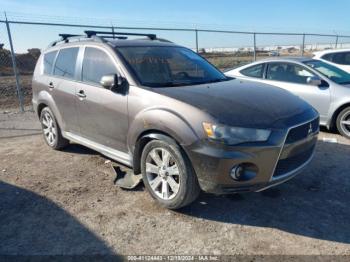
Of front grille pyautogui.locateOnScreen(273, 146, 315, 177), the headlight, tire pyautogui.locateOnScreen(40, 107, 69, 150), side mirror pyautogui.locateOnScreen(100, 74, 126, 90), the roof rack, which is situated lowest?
tire pyautogui.locateOnScreen(40, 107, 69, 150)

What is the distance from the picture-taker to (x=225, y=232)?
359 centimetres

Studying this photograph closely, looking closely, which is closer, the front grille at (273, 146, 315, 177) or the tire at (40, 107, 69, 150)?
the front grille at (273, 146, 315, 177)

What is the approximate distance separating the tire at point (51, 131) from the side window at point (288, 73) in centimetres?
440

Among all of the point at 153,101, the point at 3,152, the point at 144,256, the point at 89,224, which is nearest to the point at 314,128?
the point at 153,101

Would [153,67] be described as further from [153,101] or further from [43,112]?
[43,112]

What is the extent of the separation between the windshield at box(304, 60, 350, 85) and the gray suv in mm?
3119

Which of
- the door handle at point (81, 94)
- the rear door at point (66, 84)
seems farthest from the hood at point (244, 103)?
the rear door at point (66, 84)

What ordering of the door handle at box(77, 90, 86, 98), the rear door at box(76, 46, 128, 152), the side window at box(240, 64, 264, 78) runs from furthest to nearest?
the side window at box(240, 64, 264, 78)
the door handle at box(77, 90, 86, 98)
the rear door at box(76, 46, 128, 152)

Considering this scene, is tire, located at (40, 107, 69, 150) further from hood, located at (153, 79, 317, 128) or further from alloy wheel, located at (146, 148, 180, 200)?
hood, located at (153, 79, 317, 128)

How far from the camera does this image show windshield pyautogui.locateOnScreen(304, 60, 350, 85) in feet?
23.5

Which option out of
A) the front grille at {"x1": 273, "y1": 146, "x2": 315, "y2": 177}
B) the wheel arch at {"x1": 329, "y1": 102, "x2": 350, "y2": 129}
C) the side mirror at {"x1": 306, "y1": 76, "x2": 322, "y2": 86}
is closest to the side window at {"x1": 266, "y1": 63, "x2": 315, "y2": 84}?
the side mirror at {"x1": 306, "y1": 76, "x2": 322, "y2": 86}

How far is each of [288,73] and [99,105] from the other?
4472mm

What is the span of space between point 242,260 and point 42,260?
173cm

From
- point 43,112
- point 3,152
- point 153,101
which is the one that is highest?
point 153,101
